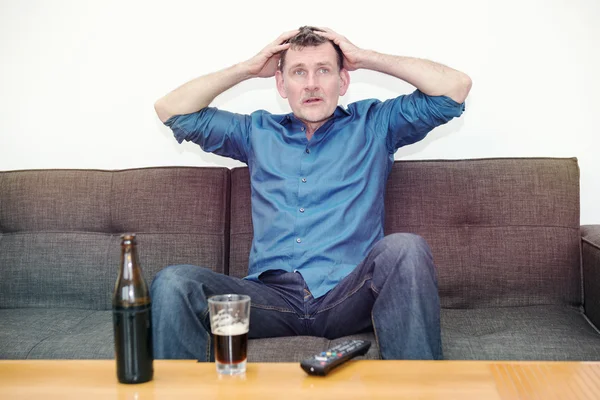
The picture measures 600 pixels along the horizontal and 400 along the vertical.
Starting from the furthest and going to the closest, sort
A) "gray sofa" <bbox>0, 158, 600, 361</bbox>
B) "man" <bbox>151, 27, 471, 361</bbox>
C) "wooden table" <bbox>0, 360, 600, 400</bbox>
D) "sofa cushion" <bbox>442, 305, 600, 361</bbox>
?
"gray sofa" <bbox>0, 158, 600, 361</bbox> < "man" <bbox>151, 27, 471, 361</bbox> < "sofa cushion" <bbox>442, 305, 600, 361</bbox> < "wooden table" <bbox>0, 360, 600, 400</bbox>

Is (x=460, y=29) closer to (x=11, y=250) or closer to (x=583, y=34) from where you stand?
(x=583, y=34)

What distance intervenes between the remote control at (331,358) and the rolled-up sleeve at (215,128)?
1155mm

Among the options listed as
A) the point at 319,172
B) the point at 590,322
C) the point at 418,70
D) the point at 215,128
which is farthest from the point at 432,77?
the point at 590,322

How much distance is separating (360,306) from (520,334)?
1.50 feet

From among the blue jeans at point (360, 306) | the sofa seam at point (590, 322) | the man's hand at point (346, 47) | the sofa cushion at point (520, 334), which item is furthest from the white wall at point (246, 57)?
the blue jeans at point (360, 306)

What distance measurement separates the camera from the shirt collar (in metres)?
2.10

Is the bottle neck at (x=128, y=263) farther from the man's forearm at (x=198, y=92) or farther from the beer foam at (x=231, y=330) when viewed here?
the man's forearm at (x=198, y=92)

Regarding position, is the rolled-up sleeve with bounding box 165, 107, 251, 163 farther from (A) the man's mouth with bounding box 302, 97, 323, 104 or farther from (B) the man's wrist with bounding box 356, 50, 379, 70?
(B) the man's wrist with bounding box 356, 50, 379, 70

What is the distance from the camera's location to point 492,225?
205 cm

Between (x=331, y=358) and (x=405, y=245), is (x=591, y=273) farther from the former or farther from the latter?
(x=331, y=358)

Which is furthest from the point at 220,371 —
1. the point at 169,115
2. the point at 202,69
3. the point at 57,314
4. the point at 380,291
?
the point at 202,69

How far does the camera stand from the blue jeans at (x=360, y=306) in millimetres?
1427

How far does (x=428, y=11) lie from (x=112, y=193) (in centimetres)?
142

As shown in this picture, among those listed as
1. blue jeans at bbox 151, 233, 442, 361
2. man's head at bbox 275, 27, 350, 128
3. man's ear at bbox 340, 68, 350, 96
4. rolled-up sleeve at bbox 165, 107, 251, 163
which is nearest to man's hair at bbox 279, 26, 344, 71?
man's head at bbox 275, 27, 350, 128
